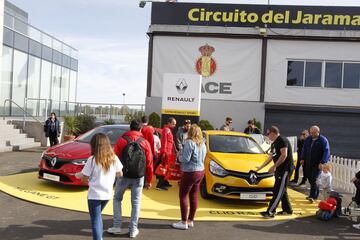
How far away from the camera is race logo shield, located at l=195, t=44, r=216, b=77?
2119 cm

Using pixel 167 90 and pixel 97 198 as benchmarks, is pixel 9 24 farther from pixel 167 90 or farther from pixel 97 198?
pixel 97 198

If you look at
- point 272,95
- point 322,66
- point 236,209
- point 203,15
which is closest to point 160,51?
point 203,15

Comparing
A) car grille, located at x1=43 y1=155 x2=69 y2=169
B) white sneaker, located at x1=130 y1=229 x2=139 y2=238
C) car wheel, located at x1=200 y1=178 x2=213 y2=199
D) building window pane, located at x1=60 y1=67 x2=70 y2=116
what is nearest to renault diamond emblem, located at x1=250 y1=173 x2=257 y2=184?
car wheel, located at x1=200 y1=178 x2=213 y2=199

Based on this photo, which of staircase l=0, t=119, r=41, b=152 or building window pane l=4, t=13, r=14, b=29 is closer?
staircase l=0, t=119, r=41, b=152

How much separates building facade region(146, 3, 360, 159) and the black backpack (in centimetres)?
1479

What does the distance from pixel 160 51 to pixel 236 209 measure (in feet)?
45.3

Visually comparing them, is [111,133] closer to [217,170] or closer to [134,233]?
[217,170]

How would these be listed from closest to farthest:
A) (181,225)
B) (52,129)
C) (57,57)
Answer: (181,225)
(52,129)
(57,57)

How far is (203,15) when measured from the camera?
21422mm

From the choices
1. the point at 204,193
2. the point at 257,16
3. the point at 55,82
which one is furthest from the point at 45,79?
the point at 204,193

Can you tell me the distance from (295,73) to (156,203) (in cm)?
1451

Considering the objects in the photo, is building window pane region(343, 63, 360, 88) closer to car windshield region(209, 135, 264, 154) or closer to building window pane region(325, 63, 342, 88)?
building window pane region(325, 63, 342, 88)

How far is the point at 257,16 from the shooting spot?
70.0 ft

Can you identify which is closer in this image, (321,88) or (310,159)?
(310,159)
